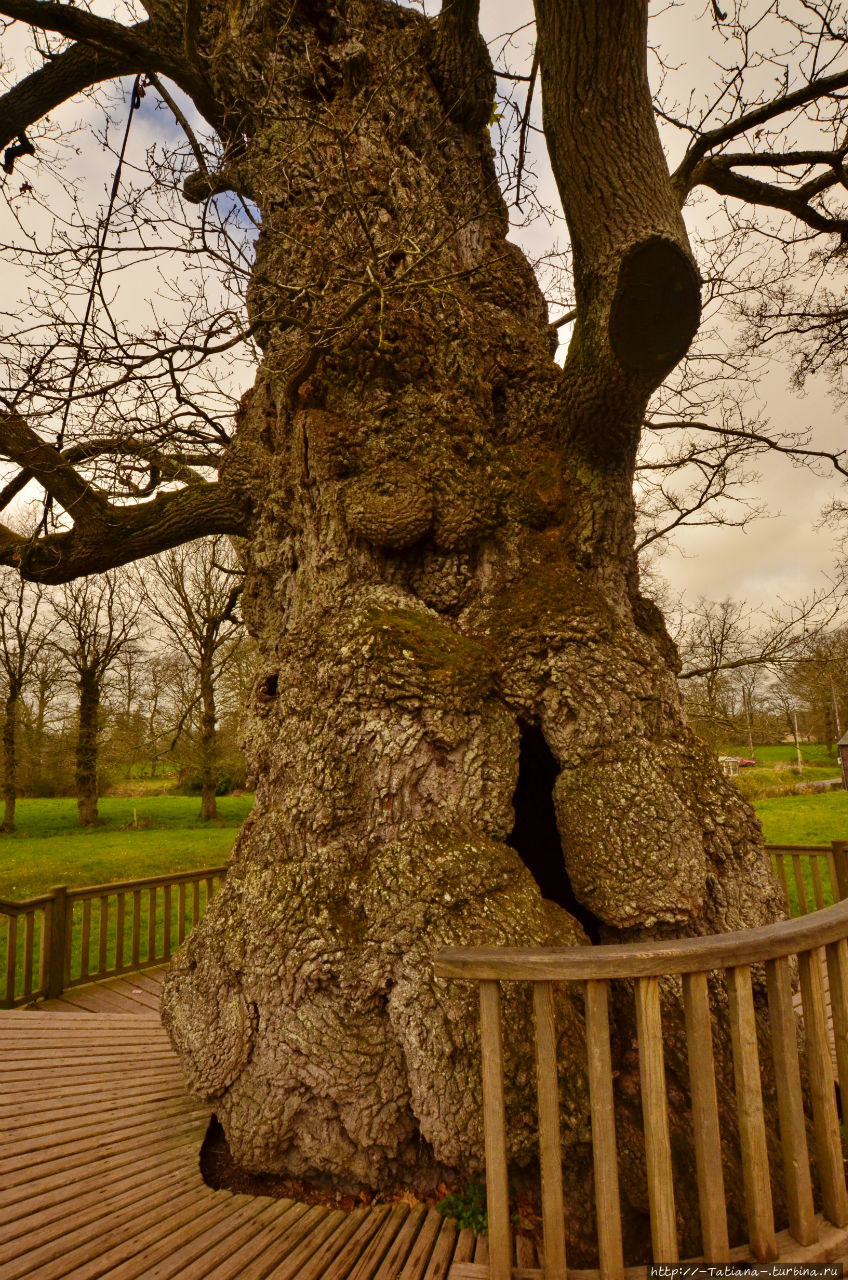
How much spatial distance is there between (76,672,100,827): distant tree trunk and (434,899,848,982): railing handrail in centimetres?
1831

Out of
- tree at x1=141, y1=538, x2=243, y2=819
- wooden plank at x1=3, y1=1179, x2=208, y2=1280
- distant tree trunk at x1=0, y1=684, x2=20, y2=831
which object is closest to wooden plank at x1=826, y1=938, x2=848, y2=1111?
wooden plank at x1=3, y1=1179, x2=208, y2=1280

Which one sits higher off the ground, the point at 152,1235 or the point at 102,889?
the point at 102,889

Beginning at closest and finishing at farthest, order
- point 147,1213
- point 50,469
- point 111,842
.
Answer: point 147,1213, point 50,469, point 111,842

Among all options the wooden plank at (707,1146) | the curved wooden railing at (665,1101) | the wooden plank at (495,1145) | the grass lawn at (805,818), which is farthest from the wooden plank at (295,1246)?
the grass lawn at (805,818)

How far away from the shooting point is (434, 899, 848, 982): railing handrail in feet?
5.83

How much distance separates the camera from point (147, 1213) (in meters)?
2.35

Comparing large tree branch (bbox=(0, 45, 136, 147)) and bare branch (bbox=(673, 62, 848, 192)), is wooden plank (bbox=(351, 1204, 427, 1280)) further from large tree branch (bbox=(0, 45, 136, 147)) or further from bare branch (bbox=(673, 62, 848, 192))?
large tree branch (bbox=(0, 45, 136, 147))

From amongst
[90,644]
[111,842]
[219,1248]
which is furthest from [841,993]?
[90,644]

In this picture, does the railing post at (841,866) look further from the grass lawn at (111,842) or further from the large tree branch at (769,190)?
the grass lawn at (111,842)

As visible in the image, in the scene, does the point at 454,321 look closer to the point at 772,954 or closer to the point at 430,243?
the point at 430,243

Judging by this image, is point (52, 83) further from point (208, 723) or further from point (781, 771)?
point (781, 771)

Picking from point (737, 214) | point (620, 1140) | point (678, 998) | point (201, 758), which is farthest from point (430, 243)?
point (201, 758)

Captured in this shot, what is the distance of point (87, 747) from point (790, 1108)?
62.0ft

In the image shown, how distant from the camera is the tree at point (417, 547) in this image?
7.83 ft
